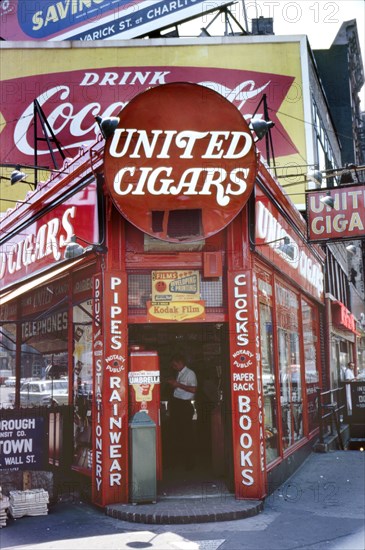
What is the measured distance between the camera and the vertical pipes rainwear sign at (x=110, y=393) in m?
8.79

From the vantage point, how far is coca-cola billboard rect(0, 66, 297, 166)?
62.2ft

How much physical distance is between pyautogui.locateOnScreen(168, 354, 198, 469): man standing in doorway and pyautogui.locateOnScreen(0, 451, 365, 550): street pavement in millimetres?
1933

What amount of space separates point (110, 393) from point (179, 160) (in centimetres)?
359

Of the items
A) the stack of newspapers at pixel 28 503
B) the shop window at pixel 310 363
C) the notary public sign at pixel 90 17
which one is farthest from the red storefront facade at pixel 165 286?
the notary public sign at pixel 90 17

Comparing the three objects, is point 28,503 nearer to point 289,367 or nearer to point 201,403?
point 201,403

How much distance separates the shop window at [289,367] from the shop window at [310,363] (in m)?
0.93

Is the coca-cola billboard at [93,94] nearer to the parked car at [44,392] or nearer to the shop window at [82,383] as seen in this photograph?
the parked car at [44,392]

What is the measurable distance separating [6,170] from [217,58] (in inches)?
299

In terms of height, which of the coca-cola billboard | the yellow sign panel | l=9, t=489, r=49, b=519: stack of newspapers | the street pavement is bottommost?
the street pavement

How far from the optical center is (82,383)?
10.1 m

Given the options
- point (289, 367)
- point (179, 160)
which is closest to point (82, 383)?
point (179, 160)

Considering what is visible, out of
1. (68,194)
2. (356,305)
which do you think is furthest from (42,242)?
(356,305)

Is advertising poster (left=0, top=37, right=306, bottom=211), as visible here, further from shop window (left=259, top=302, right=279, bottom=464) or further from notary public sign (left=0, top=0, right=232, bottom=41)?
shop window (left=259, top=302, right=279, bottom=464)

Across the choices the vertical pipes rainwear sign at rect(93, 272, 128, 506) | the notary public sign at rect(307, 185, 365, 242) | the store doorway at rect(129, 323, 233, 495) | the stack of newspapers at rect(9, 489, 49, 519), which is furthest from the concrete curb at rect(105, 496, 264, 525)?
the notary public sign at rect(307, 185, 365, 242)
